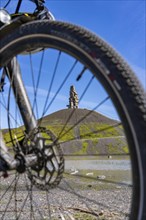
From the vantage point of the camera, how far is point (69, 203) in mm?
3906

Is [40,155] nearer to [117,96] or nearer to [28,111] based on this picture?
[28,111]

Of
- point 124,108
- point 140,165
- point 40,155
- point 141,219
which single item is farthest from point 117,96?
point 40,155

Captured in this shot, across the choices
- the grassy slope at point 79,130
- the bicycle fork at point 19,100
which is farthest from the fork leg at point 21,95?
the grassy slope at point 79,130

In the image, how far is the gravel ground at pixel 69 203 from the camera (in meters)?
2.73

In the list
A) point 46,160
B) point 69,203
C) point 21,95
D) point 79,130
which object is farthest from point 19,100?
point 69,203

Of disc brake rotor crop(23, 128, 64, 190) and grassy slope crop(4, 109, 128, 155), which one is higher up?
grassy slope crop(4, 109, 128, 155)

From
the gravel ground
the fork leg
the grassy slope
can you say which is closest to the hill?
the grassy slope

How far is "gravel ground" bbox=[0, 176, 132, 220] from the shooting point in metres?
2.73

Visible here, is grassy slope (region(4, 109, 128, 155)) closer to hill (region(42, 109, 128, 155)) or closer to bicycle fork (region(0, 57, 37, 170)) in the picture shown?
hill (region(42, 109, 128, 155))

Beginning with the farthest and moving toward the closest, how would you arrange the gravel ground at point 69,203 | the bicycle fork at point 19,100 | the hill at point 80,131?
the gravel ground at point 69,203 → the bicycle fork at point 19,100 → the hill at point 80,131

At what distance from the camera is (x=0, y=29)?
6.97 feet

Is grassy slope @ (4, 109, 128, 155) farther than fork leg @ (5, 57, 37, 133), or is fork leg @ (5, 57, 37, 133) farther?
fork leg @ (5, 57, 37, 133)

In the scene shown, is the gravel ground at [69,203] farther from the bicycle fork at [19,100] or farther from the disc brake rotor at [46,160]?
the bicycle fork at [19,100]

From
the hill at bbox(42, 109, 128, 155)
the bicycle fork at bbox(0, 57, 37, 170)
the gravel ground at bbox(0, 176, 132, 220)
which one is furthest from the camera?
the gravel ground at bbox(0, 176, 132, 220)
